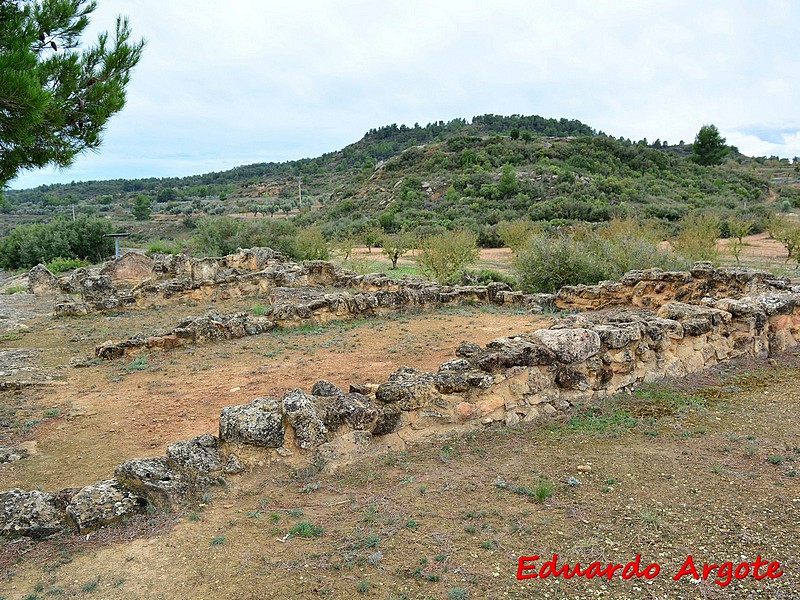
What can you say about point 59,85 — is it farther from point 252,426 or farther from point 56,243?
point 56,243

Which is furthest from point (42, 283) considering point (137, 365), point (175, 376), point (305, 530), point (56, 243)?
point (305, 530)

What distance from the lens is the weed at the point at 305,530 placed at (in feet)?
13.0

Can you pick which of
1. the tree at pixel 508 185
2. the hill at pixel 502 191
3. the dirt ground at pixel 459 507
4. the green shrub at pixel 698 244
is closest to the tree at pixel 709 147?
the hill at pixel 502 191

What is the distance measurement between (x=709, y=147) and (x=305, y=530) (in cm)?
6926

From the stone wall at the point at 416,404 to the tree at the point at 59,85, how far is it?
4289 mm

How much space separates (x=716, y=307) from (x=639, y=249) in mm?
8331

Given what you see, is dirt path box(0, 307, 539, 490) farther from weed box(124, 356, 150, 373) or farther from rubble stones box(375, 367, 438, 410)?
rubble stones box(375, 367, 438, 410)

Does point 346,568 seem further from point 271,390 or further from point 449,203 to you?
point 449,203

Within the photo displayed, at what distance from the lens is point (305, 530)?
3957 millimetres

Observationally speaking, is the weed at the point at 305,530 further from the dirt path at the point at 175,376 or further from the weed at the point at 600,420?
the weed at the point at 600,420

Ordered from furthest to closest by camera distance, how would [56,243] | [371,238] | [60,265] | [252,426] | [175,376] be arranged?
[371,238] → [56,243] → [60,265] → [175,376] → [252,426]

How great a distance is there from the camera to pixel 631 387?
7113 mm

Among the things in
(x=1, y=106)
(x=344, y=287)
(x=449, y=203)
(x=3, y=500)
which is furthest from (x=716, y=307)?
(x=449, y=203)

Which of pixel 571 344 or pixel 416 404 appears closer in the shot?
pixel 416 404
